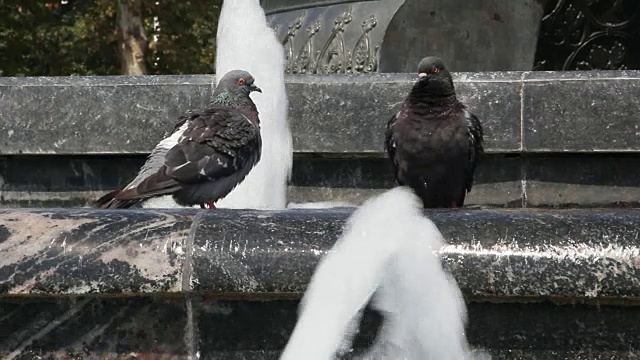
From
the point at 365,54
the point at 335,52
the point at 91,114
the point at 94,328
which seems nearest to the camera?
→ the point at 94,328

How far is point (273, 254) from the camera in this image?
3029mm

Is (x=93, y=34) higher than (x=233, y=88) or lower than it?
lower

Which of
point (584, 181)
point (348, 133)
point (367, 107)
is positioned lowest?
point (584, 181)

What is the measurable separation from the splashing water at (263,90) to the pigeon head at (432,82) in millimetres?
1157

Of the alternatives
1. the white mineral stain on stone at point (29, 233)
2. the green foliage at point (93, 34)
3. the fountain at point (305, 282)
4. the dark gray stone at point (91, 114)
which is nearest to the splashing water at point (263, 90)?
the dark gray stone at point (91, 114)

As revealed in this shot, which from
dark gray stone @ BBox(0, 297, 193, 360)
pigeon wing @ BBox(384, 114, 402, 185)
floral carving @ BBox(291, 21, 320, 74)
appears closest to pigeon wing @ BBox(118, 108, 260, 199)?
pigeon wing @ BBox(384, 114, 402, 185)

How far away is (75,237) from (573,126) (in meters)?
2.94

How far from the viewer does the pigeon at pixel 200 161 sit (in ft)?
15.7

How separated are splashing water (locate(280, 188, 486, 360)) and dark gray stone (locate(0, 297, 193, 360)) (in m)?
0.29

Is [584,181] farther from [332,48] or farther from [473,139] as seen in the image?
[332,48]

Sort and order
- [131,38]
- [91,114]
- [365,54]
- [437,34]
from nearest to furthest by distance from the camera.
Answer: [91,114], [437,34], [365,54], [131,38]

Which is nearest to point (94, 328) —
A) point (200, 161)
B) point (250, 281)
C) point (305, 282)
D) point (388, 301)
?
point (250, 281)

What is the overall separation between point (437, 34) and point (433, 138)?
177 cm

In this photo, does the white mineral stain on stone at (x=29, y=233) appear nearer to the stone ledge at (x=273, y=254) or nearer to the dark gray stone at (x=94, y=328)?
the stone ledge at (x=273, y=254)
